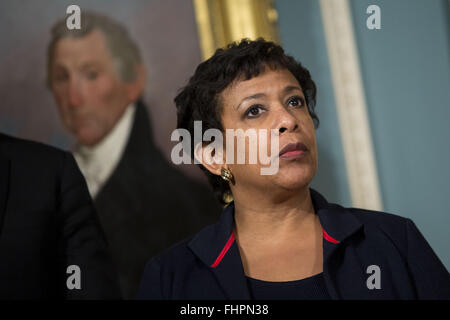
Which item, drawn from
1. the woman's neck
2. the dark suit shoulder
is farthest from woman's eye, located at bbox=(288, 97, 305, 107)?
the dark suit shoulder

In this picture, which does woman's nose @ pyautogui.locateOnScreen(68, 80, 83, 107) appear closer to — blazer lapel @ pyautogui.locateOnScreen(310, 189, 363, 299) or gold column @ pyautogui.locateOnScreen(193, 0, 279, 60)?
gold column @ pyautogui.locateOnScreen(193, 0, 279, 60)

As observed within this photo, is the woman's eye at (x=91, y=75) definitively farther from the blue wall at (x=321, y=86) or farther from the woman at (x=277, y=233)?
the blue wall at (x=321, y=86)

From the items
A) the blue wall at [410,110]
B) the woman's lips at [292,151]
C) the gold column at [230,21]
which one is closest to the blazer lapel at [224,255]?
the woman's lips at [292,151]

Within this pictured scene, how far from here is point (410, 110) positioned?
2.51 m

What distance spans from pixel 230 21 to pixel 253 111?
1.23 meters

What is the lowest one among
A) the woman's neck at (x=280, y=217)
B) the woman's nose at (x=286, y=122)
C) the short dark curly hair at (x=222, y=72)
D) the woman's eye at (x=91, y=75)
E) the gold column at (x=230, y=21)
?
the woman's neck at (x=280, y=217)

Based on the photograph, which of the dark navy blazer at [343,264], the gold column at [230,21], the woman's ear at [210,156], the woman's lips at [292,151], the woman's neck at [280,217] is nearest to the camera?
the dark navy blazer at [343,264]

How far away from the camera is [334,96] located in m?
2.68

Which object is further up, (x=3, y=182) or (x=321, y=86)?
(x=321, y=86)

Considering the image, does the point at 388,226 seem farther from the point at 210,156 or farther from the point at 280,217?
the point at 210,156

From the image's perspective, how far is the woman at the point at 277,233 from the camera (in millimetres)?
1481

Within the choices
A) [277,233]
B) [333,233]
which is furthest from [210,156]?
[333,233]
